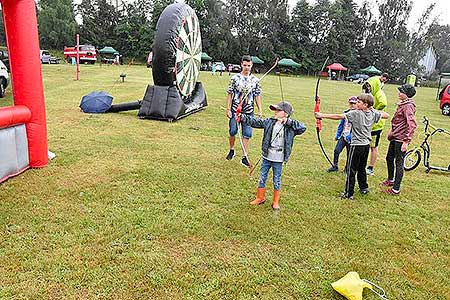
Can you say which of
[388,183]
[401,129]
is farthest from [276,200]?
[388,183]

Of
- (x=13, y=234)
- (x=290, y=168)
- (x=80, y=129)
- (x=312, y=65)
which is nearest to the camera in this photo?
(x=13, y=234)

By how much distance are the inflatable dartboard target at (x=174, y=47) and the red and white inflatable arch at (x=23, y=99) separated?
166 inches

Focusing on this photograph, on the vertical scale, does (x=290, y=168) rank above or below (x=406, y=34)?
below

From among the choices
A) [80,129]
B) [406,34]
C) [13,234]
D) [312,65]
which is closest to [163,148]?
[80,129]

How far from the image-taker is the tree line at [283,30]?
53906 millimetres

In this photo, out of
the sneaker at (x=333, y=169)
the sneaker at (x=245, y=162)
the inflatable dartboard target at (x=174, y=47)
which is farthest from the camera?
the inflatable dartboard target at (x=174, y=47)

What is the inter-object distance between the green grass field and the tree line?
161ft

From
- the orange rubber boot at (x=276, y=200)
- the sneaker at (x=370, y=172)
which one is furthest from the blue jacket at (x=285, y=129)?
the sneaker at (x=370, y=172)

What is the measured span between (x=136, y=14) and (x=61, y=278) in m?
57.4

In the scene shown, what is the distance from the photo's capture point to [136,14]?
55469 millimetres

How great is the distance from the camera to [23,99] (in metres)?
5.42

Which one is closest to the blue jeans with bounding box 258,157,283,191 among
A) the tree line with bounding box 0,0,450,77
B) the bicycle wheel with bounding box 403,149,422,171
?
the bicycle wheel with bounding box 403,149,422,171

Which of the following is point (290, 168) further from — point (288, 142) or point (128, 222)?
point (128, 222)

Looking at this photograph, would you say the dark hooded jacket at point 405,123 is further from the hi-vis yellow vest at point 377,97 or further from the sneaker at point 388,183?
the sneaker at point 388,183
